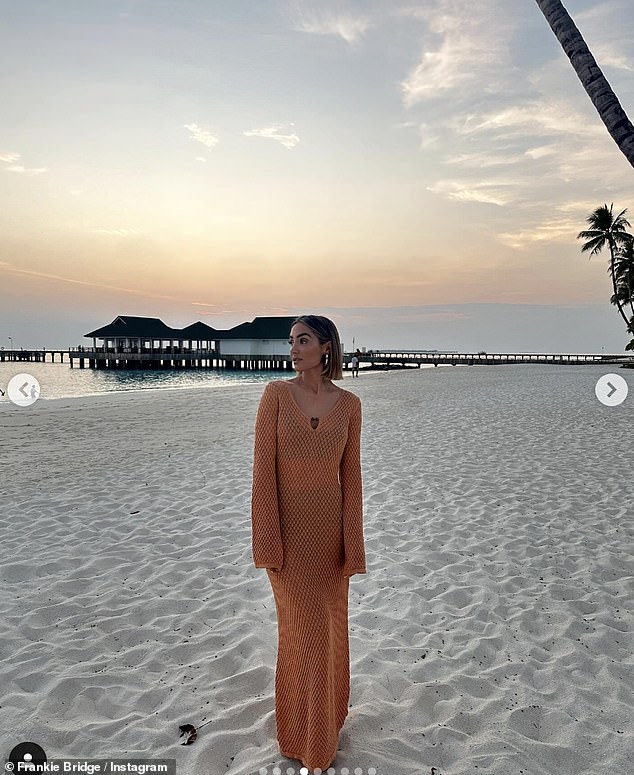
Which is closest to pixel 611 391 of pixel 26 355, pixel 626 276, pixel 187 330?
pixel 626 276

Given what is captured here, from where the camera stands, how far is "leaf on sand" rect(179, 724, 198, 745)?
266 cm

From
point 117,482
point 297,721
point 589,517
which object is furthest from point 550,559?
point 117,482

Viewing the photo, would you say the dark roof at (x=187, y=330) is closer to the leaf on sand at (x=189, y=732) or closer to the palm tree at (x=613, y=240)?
the palm tree at (x=613, y=240)

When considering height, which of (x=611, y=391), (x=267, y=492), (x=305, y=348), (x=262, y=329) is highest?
(x=262, y=329)

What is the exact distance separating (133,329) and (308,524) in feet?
233

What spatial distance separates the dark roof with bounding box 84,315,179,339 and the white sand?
6331 cm

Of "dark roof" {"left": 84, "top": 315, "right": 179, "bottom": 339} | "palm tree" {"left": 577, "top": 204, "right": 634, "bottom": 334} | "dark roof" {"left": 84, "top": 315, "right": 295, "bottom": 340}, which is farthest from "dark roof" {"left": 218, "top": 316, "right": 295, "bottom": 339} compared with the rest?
"palm tree" {"left": 577, "top": 204, "right": 634, "bottom": 334}

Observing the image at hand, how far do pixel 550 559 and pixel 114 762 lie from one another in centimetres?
397

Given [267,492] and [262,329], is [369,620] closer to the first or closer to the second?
[267,492]

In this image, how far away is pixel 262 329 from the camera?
68062mm

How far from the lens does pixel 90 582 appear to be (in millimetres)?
4473

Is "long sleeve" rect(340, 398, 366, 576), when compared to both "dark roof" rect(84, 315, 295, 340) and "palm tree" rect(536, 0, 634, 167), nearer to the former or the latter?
"palm tree" rect(536, 0, 634, 167)

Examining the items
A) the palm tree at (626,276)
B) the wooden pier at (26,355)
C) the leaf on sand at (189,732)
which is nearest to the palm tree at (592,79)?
the leaf on sand at (189,732)

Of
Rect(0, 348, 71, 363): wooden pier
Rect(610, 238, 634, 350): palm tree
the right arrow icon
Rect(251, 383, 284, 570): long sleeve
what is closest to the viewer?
Rect(251, 383, 284, 570): long sleeve
